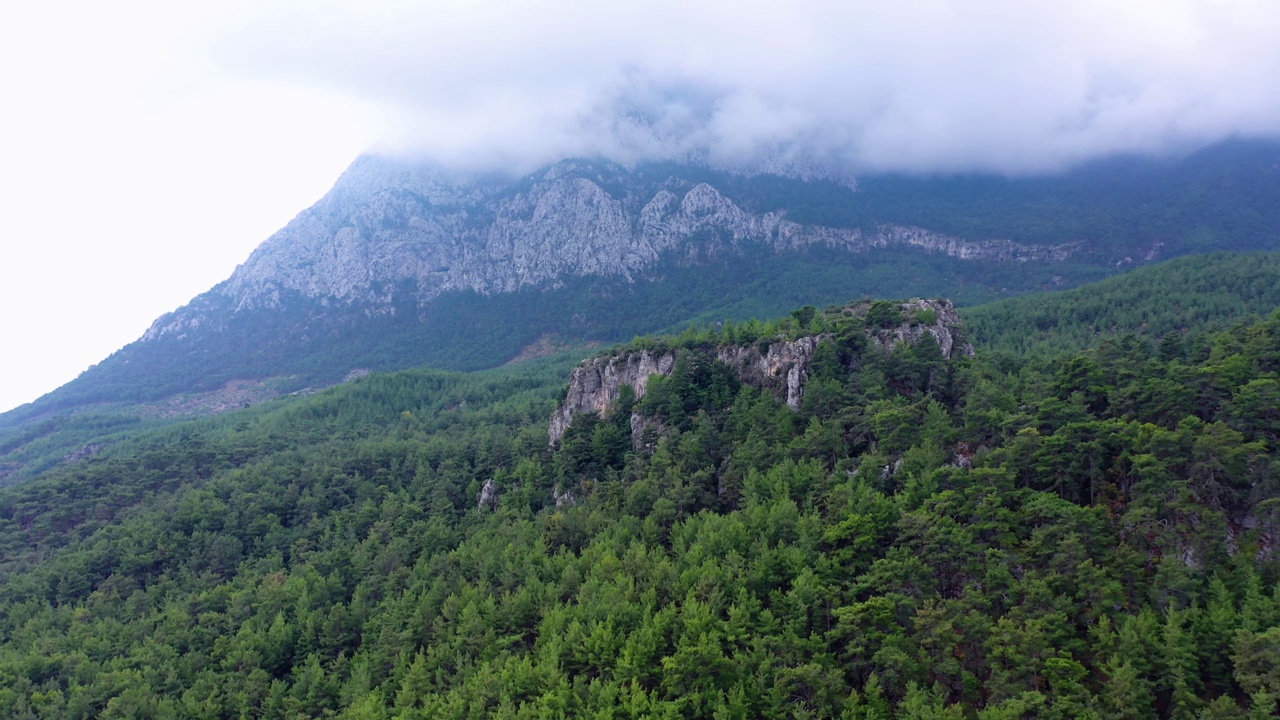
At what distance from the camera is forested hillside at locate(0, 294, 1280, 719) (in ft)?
109

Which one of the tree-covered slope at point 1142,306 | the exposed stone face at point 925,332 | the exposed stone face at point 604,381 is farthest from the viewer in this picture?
the tree-covered slope at point 1142,306

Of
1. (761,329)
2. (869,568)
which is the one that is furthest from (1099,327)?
(869,568)

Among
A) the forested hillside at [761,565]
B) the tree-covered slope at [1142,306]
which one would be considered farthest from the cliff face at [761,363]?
the tree-covered slope at [1142,306]

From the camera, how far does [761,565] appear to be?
137 ft

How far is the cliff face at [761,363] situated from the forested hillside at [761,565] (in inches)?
62.7

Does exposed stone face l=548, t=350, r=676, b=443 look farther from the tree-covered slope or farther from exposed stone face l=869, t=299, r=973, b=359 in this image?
the tree-covered slope

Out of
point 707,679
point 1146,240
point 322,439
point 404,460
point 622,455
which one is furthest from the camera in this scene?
point 1146,240

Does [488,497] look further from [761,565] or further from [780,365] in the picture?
[761,565]

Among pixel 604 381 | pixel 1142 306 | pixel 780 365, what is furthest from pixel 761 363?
pixel 1142 306

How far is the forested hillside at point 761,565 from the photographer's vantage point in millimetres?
33344

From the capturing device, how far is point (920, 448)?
48.7 meters

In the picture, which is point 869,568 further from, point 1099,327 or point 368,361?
point 368,361

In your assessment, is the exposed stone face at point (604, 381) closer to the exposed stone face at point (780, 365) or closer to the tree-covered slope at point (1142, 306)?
the exposed stone face at point (780, 365)

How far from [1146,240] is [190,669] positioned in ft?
716
